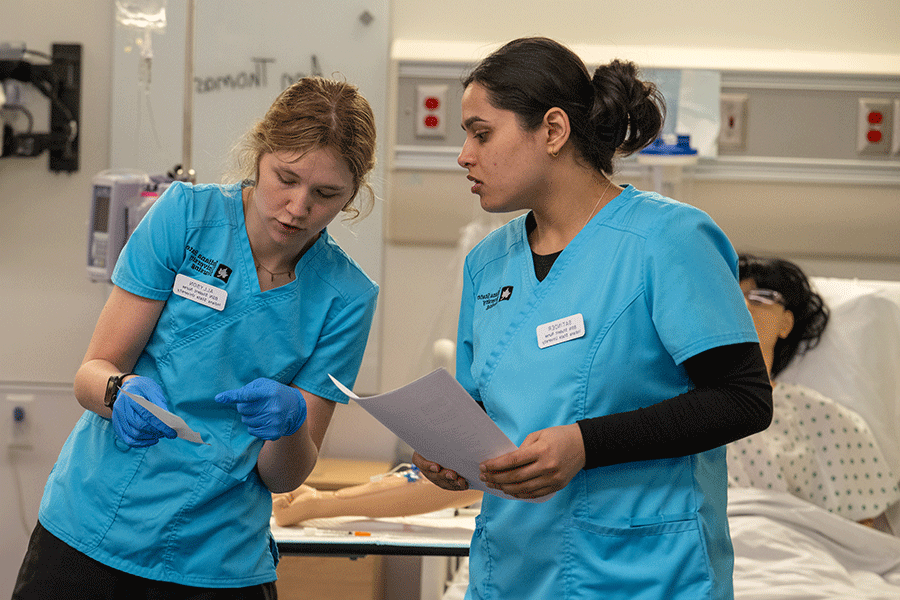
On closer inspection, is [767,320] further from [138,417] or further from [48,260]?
[48,260]

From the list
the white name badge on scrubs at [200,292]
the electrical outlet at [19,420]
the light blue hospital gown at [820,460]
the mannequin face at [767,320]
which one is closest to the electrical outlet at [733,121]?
the mannequin face at [767,320]

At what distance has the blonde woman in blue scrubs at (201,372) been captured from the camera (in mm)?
1254

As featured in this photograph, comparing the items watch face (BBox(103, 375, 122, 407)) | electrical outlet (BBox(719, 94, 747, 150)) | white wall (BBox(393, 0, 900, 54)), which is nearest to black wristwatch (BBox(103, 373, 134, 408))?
watch face (BBox(103, 375, 122, 407))

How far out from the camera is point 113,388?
119 centimetres

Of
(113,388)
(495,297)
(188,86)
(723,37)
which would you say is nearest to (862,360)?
(723,37)

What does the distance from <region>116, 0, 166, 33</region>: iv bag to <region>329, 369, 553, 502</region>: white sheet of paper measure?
2132 millimetres

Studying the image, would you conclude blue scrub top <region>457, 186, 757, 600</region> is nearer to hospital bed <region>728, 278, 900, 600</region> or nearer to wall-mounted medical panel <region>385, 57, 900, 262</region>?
hospital bed <region>728, 278, 900, 600</region>

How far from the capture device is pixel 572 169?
1.20m

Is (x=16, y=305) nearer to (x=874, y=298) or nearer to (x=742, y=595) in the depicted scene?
(x=742, y=595)

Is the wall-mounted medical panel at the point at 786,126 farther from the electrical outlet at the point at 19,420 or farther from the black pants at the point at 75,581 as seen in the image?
the black pants at the point at 75,581

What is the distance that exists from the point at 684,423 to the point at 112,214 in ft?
5.54

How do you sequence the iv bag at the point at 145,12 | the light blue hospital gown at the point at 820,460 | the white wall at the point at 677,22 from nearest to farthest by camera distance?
the light blue hospital gown at the point at 820,460
the iv bag at the point at 145,12
the white wall at the point at 677,22

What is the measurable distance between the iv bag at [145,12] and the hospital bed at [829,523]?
1764 millimetres

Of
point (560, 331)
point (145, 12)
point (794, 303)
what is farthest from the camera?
point (145, 12)
